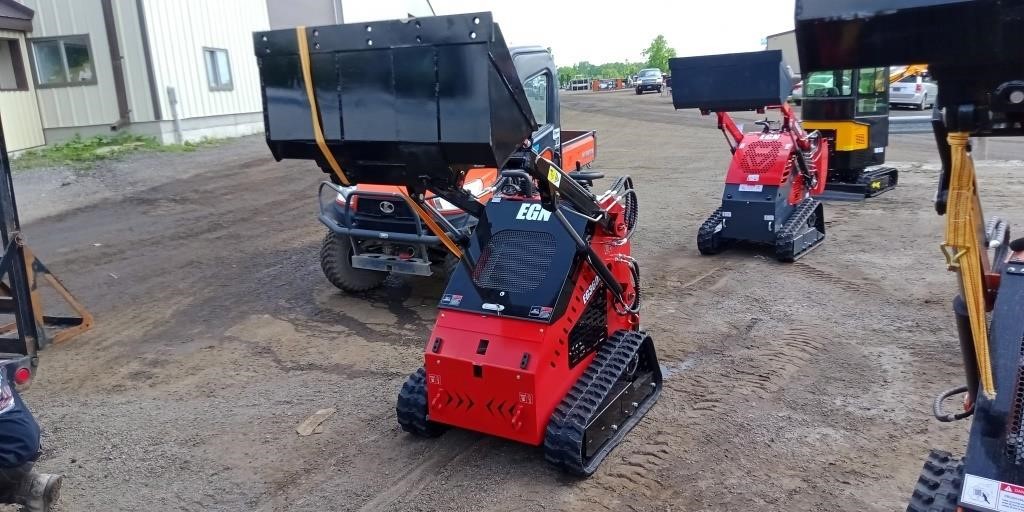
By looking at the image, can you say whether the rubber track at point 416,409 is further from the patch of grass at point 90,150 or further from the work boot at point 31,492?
the patch of grass at point 90,150

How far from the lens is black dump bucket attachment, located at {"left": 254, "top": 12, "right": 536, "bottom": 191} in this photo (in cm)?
341

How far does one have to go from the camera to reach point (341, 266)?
7.32 meters

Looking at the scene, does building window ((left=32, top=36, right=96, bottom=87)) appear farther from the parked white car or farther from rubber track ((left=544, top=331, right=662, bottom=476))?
the parked white car

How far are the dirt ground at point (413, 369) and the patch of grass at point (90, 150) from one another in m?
3.99

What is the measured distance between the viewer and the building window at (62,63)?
15547 mm

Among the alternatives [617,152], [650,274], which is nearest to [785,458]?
[650,274]

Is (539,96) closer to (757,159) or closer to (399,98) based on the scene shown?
(757,159)

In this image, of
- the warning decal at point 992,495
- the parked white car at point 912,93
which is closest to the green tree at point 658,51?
the parked white car at point 912,93

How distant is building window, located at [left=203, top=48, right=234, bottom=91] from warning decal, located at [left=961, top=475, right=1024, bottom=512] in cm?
1806

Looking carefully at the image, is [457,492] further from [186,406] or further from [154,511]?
[186,406]

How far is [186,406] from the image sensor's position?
5203mm

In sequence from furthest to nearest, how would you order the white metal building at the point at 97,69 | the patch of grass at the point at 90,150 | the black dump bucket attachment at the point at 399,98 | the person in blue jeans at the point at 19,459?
1. the white metal building at the point at 97,69
2. the patch of grass at the point at 90,150
3. the black dump bucket attachment at the point at 399,98
4. the person in blue jeans at the point at 19,459

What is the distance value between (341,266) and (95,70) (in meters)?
11.5

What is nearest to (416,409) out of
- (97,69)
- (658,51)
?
(97,69)
